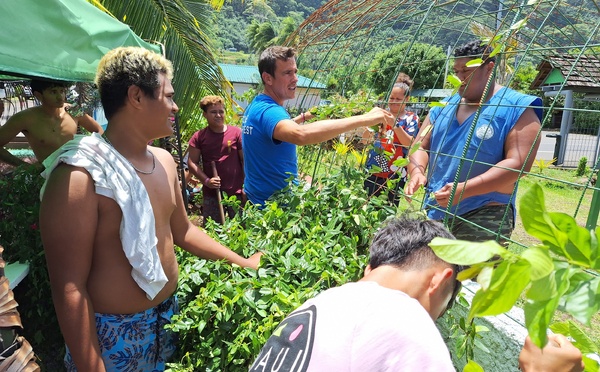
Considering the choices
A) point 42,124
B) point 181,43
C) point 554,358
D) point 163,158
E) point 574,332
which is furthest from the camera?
point 181,43

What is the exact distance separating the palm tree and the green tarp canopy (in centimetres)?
305

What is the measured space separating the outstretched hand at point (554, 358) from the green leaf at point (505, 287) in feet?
1.68

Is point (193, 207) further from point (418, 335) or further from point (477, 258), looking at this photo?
point (477, 258)

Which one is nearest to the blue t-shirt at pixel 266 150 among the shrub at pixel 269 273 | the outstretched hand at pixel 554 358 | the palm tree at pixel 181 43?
the shrub at pixel 269 273

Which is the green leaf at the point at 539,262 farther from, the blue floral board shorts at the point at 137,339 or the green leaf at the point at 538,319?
the blue floral board shorts at the point at 137,339

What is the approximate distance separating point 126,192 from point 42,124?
116 inches

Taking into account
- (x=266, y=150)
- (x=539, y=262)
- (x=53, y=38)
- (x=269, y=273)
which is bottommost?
(x=269, y=273)

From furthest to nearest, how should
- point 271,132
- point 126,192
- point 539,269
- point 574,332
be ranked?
1. point 271,132
2. point 126,192
3. point 574,332
4. point 539,269

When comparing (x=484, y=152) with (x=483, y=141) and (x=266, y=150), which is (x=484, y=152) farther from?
(x=266, y=150)

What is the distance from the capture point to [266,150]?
106 inches

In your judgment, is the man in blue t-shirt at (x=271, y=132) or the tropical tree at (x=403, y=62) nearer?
the tropical tree at (x=403, y=62)

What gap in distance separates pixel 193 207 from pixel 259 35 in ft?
202

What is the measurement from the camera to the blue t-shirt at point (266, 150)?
103 inches

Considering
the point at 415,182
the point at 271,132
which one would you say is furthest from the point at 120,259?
the point at 415,182
